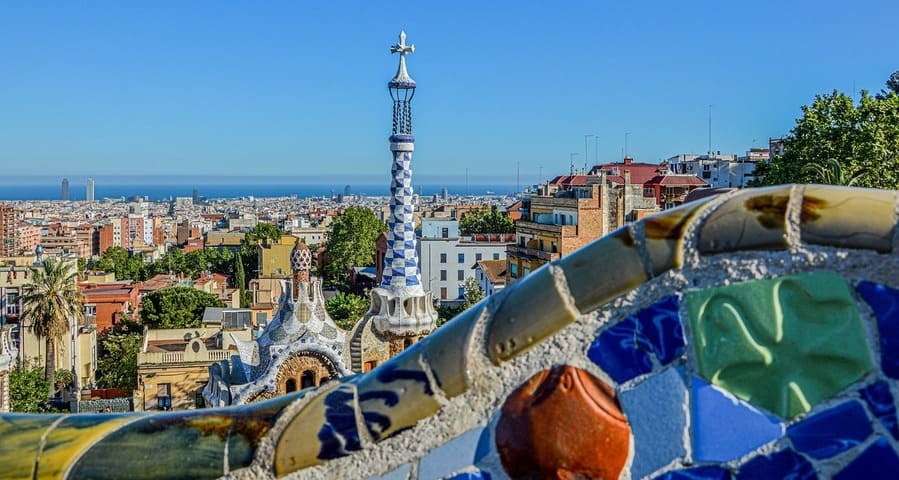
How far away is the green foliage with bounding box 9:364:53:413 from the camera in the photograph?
2188 centimetres

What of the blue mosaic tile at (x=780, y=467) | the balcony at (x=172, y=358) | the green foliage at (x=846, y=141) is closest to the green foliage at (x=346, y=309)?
the balcony at (x=172, y=358)

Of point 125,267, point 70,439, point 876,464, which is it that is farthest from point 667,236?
point 125,267

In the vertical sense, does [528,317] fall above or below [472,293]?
above

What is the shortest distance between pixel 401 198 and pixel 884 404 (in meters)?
13.1

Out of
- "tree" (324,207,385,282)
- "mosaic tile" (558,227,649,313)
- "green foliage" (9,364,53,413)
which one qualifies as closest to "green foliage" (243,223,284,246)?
"tree" (324,207,385,282)

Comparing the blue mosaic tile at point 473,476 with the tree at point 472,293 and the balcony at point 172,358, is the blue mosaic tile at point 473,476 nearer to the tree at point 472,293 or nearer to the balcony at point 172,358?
the balcony at point 172,358

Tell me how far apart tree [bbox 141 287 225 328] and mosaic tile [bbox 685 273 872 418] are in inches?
1346

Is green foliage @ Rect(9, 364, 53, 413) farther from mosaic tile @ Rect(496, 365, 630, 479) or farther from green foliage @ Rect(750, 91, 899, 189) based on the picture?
mosaic tile @ Rect(496, 365, 630, 479)

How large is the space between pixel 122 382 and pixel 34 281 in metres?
4.27

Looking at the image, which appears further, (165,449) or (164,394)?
(164,394)

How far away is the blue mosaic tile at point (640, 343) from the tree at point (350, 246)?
172 feet

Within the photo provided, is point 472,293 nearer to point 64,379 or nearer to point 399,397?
point 64,379

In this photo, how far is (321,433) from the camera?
2.49 m

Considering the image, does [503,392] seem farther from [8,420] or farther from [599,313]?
[8,420]
